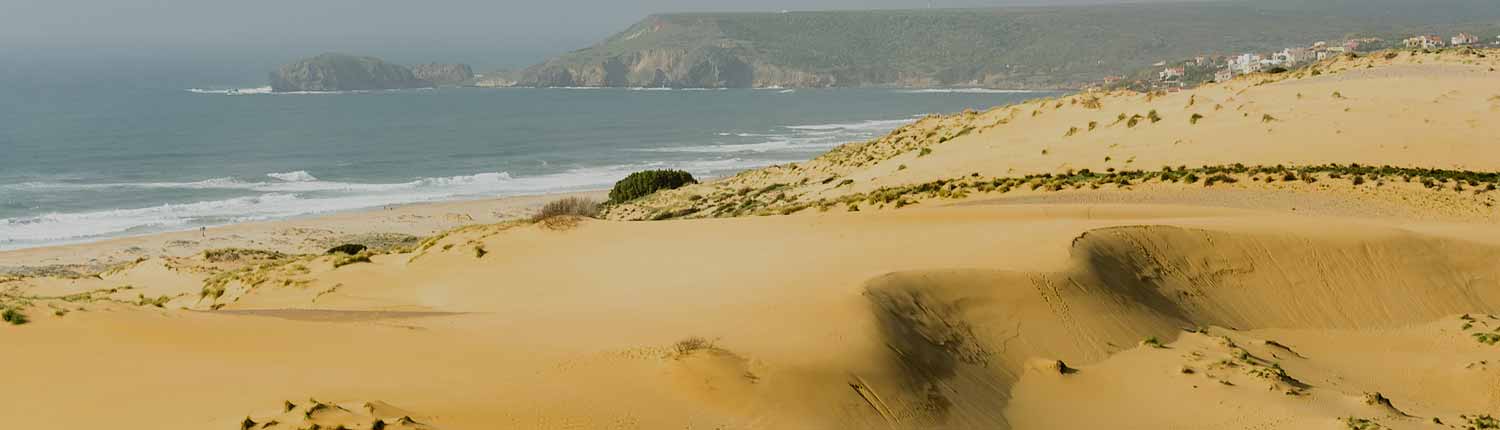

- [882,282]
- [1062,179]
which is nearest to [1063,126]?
[1062,179]

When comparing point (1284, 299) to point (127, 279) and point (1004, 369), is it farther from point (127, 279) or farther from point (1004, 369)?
point (127, 279)

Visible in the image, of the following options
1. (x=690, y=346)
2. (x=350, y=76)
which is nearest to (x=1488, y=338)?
(x=690, y=346)

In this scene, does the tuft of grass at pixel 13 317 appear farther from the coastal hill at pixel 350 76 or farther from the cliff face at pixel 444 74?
the cliff face at pixel 444 74

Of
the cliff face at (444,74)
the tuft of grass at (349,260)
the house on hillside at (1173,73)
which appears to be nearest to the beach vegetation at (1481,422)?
the tuft of grass at (349,260)

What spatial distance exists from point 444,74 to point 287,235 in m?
135

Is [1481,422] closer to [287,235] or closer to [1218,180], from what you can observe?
[1218,180]

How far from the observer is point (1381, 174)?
25.6 metres

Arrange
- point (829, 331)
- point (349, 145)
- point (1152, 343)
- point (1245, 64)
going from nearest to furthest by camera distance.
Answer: point (829, 331) → point (1152, 343) → point (349, 145) → point (1245, 64)

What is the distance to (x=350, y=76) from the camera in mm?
163875

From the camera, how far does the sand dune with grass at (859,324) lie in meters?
10.4

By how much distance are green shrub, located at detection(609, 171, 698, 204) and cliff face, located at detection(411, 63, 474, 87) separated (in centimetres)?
13569

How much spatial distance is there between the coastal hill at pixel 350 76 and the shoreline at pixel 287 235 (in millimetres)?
111238

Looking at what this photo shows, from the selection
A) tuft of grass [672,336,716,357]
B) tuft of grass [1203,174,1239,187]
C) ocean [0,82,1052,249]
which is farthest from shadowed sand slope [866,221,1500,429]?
ocean [0,82,1052,249]

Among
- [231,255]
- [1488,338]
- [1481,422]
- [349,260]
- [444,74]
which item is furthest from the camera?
[444,74]
